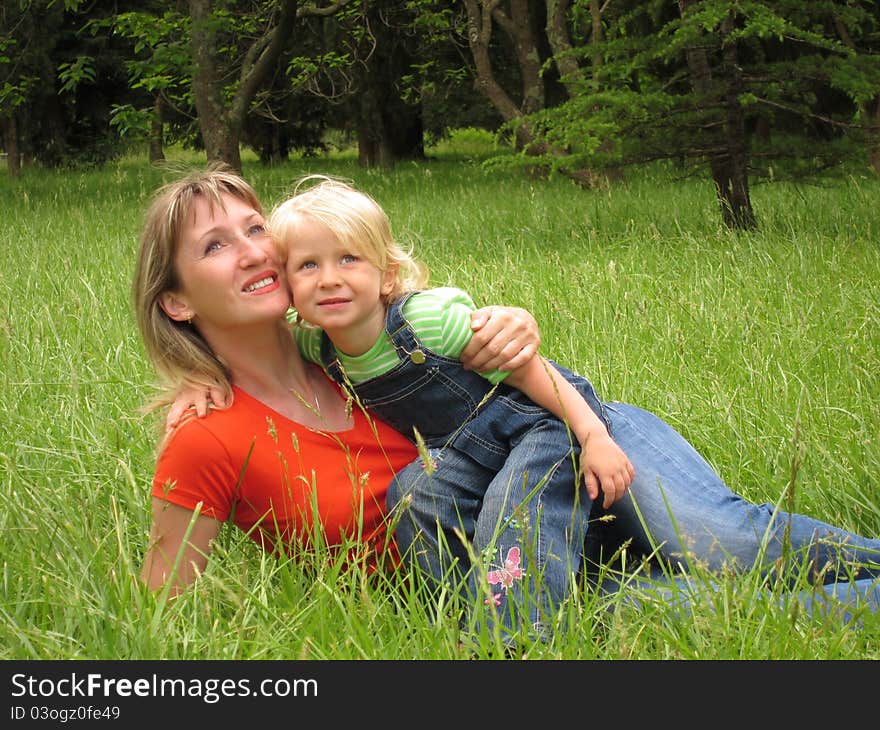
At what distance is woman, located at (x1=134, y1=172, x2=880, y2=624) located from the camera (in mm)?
2281

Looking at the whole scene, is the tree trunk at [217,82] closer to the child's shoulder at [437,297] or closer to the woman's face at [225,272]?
the woman's face at [225,272]

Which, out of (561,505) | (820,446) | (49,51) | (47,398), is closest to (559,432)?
(561,505)

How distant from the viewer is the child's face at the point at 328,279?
2311mm

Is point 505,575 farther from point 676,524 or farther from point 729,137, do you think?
point 729,137

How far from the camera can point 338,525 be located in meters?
2.33

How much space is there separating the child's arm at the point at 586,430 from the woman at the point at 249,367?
0.25 ft

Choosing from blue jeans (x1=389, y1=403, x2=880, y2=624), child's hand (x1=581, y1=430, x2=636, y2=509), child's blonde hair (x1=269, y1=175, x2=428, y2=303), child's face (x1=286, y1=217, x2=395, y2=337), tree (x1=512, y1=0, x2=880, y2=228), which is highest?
tree (x1=512, y1=0, x2=880, y2=228)

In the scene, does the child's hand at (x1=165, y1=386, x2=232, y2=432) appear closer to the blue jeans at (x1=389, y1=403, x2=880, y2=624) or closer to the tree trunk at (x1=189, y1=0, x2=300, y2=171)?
the blue jeans at (x1=389, y1=403, x2=880, y2=624)

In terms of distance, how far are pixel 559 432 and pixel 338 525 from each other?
0.53 meters

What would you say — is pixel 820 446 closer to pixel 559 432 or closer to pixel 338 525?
pixel 559 432

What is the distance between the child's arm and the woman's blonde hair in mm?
690

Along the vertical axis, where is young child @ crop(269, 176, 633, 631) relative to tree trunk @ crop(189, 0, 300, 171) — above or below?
below

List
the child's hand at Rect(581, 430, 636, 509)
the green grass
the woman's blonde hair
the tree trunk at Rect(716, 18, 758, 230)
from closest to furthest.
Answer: the green grass < the child's hand at Rect(581, 430, 636, 509) < the woman's blonde hair < the tree trunk at Rect(716, 18, 758, 230)

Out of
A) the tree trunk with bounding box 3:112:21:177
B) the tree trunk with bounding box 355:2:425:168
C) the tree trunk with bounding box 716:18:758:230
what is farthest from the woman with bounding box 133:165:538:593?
the tree trunk with bounding box 3:112:21:177
